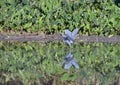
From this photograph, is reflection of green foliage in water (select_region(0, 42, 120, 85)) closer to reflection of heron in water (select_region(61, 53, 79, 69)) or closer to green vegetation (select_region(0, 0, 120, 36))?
reflection of heron in water (select_region(61, 53, 79, 69))

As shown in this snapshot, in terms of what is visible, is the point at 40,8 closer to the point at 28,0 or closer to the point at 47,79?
the point at 28,0

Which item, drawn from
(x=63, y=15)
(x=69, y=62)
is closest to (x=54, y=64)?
(x=69, y=62)

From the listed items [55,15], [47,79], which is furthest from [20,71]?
[55,15]

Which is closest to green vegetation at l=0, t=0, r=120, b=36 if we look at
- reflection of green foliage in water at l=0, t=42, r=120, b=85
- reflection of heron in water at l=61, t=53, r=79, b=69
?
reflection of green foliage in water at l=0, t=42, r=120, b=85

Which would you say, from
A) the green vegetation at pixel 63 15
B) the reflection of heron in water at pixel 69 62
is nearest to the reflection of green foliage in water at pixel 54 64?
the reflection of heron in water at pixel 69 62

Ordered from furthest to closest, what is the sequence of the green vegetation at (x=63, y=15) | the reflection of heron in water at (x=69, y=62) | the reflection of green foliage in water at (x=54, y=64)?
the green vegetation at (x=63, y=15) → the reflection of heron in water at (x=69, y=62) → the reflection of green foliage in water at (x=54, y=64)

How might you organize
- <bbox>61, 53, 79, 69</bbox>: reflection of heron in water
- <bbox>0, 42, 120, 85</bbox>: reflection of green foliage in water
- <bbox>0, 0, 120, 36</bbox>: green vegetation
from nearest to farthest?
<bbox>0, 42, 120, 85</bbox>: reflection of green foliage in water, <bbox>61, 53, 79, 69</bbox>: reflection of heron in water, <bbox>0, 0, 120, 36</bbox>: green vegetation

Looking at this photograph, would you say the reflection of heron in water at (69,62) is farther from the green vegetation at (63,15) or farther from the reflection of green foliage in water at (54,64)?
the green vegetation at (63,15)
